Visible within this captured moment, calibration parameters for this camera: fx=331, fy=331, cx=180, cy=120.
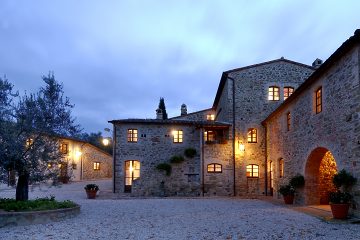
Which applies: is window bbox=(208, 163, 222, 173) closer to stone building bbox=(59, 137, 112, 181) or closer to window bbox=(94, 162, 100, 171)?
stone building bbox=(59, 137, 112, 181)

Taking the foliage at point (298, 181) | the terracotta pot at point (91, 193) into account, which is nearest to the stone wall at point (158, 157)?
the terracotta pot at point (91, 193)

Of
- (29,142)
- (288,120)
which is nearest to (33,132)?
(29,142)

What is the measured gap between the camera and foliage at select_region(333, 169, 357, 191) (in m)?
8.98

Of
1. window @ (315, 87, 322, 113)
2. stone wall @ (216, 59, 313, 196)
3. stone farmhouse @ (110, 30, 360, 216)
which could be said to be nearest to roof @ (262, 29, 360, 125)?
window @ (315, 87, 322, 113)

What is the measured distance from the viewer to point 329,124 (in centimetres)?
1057

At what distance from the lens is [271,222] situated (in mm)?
9305

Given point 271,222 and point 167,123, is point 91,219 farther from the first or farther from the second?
point 167,123

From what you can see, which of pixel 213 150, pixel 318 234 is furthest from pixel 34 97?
pixel 213 150

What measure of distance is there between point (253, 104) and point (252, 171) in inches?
157

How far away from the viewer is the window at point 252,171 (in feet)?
64.4

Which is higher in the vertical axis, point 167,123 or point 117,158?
point 167,123

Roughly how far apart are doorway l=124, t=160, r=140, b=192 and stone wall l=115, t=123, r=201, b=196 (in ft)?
1.08

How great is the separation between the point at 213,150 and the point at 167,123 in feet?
10.3

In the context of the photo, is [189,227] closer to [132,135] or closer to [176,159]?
[176,159]
